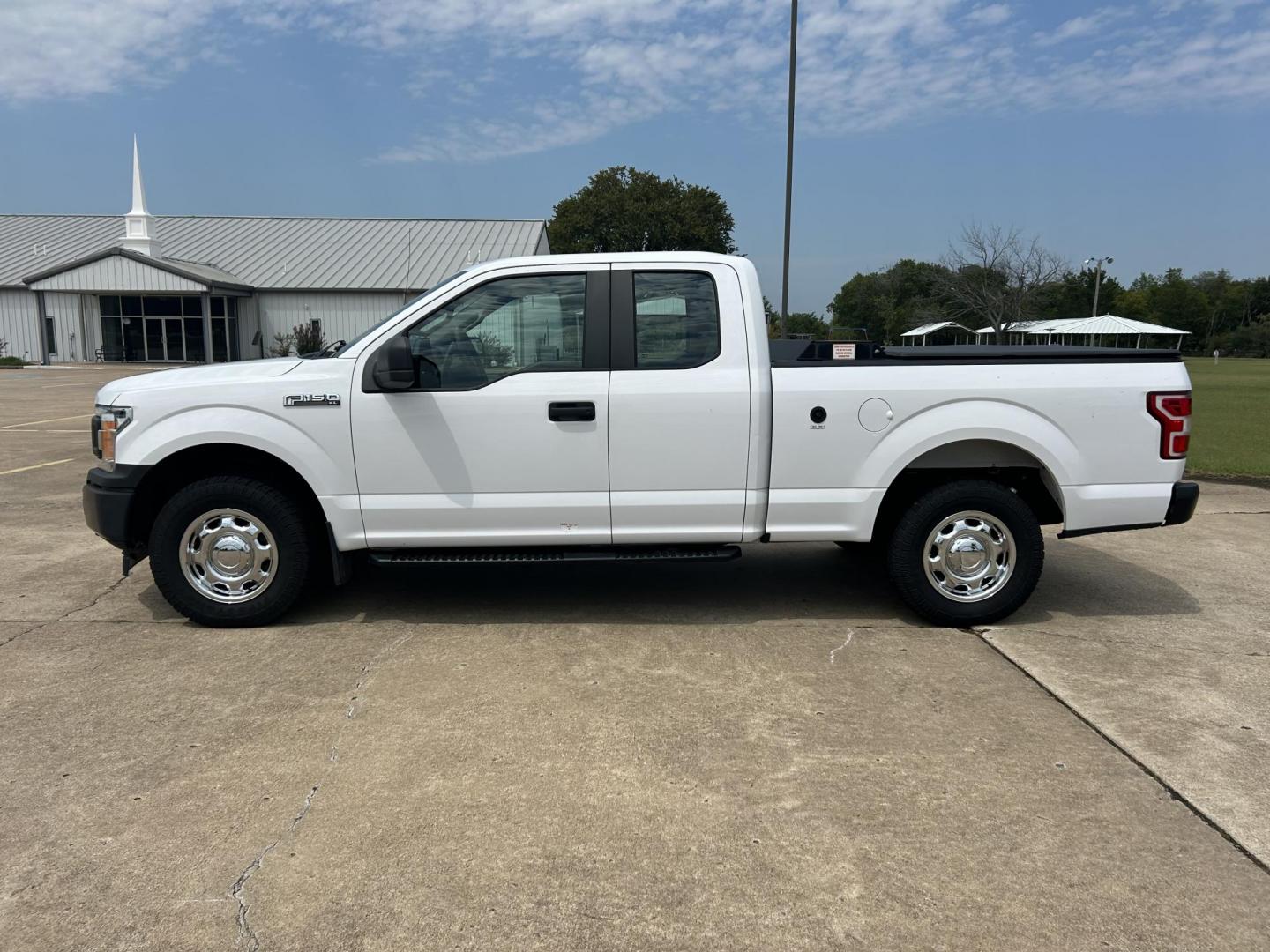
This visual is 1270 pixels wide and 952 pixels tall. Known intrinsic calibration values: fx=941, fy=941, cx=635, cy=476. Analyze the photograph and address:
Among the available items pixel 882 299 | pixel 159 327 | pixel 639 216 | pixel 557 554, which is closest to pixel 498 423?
pixel 557 554

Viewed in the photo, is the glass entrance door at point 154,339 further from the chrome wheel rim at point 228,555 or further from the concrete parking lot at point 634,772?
the chrome wheel rim at point 228,555

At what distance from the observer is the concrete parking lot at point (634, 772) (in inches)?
108

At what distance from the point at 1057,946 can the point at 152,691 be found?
3799mm

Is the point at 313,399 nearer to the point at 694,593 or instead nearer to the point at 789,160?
the point at 694,593

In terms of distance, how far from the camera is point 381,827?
3.17 metres

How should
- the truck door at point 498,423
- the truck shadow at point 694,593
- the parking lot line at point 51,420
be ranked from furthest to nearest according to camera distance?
the parking lot line at point 51,420
the truck shadow at point 694,593
the truck door at point 498,423

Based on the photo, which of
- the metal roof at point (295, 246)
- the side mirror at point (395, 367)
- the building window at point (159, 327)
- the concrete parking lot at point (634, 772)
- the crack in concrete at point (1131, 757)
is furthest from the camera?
the metal roof at point (295, 246)

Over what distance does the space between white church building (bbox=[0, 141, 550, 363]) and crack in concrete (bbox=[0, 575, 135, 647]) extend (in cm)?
3499

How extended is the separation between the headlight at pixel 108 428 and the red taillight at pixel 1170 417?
17.9 feet

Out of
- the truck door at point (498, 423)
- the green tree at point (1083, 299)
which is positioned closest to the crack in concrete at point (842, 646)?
the truck door at point (498, 423)

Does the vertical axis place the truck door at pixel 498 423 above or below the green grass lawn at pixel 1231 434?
above

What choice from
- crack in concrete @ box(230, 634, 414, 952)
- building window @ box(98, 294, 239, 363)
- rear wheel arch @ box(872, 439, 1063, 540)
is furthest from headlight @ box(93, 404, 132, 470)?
building window @ box(98, 294, 239, 363)

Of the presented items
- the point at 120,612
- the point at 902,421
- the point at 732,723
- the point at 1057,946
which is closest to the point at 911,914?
the point at 1057,946

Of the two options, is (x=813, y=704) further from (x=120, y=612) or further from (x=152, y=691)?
(x=120, y=612)
